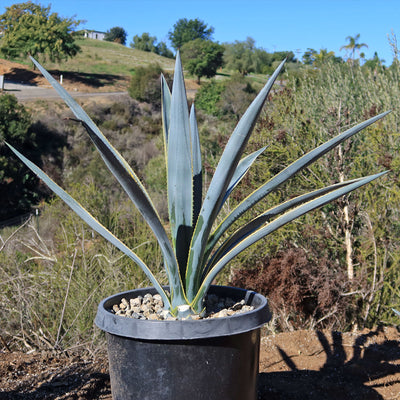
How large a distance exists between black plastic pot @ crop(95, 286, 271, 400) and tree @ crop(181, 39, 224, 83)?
37.2 m

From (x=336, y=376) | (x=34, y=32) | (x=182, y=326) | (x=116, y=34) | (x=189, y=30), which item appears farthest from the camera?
(x=116, y=34)

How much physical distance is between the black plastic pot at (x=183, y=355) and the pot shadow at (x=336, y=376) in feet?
3.18

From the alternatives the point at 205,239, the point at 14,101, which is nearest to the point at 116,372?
the point at 205,239

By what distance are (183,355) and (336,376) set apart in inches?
61.6

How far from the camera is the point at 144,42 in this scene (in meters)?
65.9

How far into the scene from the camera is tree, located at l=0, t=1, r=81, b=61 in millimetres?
34094

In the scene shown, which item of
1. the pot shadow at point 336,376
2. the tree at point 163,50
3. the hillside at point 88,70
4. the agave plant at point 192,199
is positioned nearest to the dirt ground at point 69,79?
the hillside at point 88,70

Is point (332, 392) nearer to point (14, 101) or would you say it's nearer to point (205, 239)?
point (205, 239)

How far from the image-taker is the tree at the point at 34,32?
3409cm

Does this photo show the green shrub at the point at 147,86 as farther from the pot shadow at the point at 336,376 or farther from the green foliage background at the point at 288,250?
the pot shadow at the point at 336,376

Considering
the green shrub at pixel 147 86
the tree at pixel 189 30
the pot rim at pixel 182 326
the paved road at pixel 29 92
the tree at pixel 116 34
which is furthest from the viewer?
the tree at pixel 116 34

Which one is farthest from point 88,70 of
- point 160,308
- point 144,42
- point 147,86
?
point 160,308

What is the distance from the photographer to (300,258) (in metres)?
3.90

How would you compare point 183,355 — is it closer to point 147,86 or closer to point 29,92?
point 147,86
